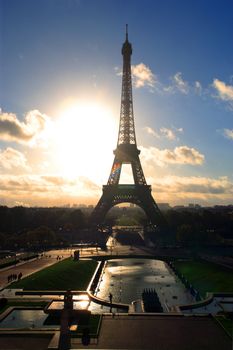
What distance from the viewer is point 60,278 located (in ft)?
124

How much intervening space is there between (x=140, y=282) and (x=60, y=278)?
9.10 meters

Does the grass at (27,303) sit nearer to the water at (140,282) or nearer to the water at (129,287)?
the water at (129,287)

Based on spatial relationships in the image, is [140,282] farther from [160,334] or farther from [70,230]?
[70,230]

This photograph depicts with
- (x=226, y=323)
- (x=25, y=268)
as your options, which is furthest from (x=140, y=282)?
(x=226, y=323)

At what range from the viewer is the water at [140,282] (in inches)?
1269

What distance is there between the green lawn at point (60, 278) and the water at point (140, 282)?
7.33 ft

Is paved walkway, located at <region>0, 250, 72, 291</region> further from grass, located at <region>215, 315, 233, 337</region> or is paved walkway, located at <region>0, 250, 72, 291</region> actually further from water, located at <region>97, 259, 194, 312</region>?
grass, located at <region>215, 315, 233, 337</region>

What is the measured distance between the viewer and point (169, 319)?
79.4 feet

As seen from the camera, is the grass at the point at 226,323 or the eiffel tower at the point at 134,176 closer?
the grass at the point at 226,323

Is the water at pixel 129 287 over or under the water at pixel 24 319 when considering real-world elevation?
over

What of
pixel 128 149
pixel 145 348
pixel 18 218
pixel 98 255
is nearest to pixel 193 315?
pixel 145 348

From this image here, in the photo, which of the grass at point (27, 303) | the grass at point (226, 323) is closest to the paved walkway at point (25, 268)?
the grass at point (27, 303)

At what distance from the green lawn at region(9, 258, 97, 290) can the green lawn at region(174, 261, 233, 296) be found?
12.1 meters

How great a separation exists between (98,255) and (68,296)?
4033 cm
